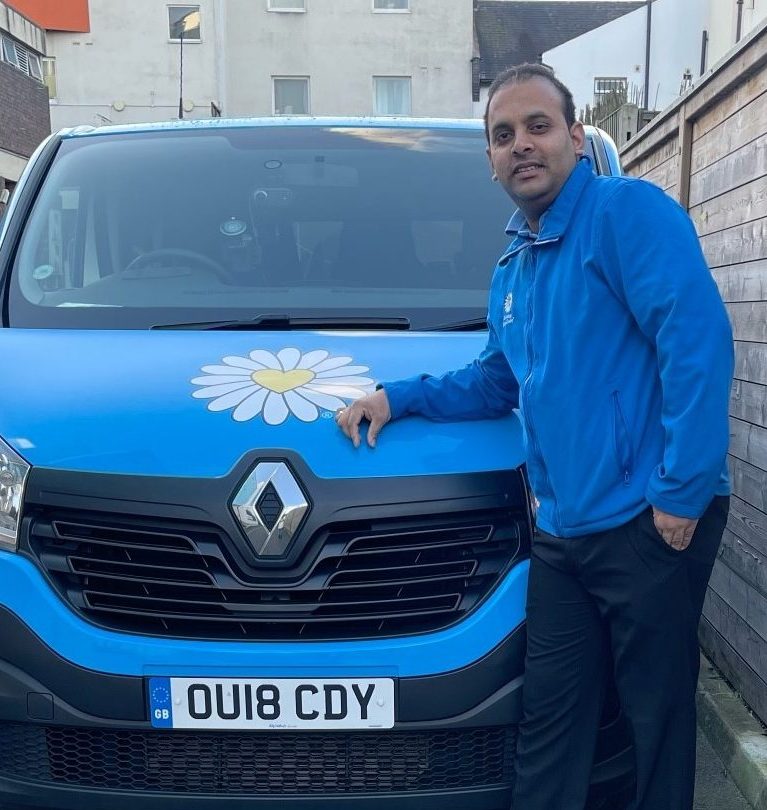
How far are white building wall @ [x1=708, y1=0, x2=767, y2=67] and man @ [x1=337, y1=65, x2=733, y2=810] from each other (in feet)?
62.2

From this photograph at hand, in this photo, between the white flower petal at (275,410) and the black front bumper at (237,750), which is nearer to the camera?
the black front bumper at (237,750)

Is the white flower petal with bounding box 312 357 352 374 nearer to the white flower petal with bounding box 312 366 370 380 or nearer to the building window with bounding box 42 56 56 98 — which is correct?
the white flower petal with bounding box 312 366 370 380

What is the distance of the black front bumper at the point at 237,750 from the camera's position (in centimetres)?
206

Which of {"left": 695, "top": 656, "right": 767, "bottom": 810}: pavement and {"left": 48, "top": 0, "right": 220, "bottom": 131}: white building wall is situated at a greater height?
{"left": 48, "top": 0, "right": 220, "bottom": 131}: white building wall

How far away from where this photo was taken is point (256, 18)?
2616 centimetres

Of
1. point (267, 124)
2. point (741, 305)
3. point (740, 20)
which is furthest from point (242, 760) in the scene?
point (740, 20)

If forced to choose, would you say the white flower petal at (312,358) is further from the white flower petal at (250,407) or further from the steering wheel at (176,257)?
the steering wheel at (176,257)

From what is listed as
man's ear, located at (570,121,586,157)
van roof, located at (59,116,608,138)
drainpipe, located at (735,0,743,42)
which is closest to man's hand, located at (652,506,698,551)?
man's ear, located at (570,121,586,157)

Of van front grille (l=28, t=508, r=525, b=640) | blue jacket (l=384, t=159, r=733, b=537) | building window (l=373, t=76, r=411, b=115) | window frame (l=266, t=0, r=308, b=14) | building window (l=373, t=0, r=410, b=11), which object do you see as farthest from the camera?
building window (l=373, t=76, r=411, b=115)

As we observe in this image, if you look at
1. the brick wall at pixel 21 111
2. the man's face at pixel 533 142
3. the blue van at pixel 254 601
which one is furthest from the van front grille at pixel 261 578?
the brick wall at pixel 21 111

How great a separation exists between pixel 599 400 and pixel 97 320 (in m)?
1.50

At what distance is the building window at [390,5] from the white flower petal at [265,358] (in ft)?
85.2

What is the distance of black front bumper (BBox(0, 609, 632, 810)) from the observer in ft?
6.77

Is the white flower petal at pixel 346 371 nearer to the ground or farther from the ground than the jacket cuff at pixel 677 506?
farther from the ground
